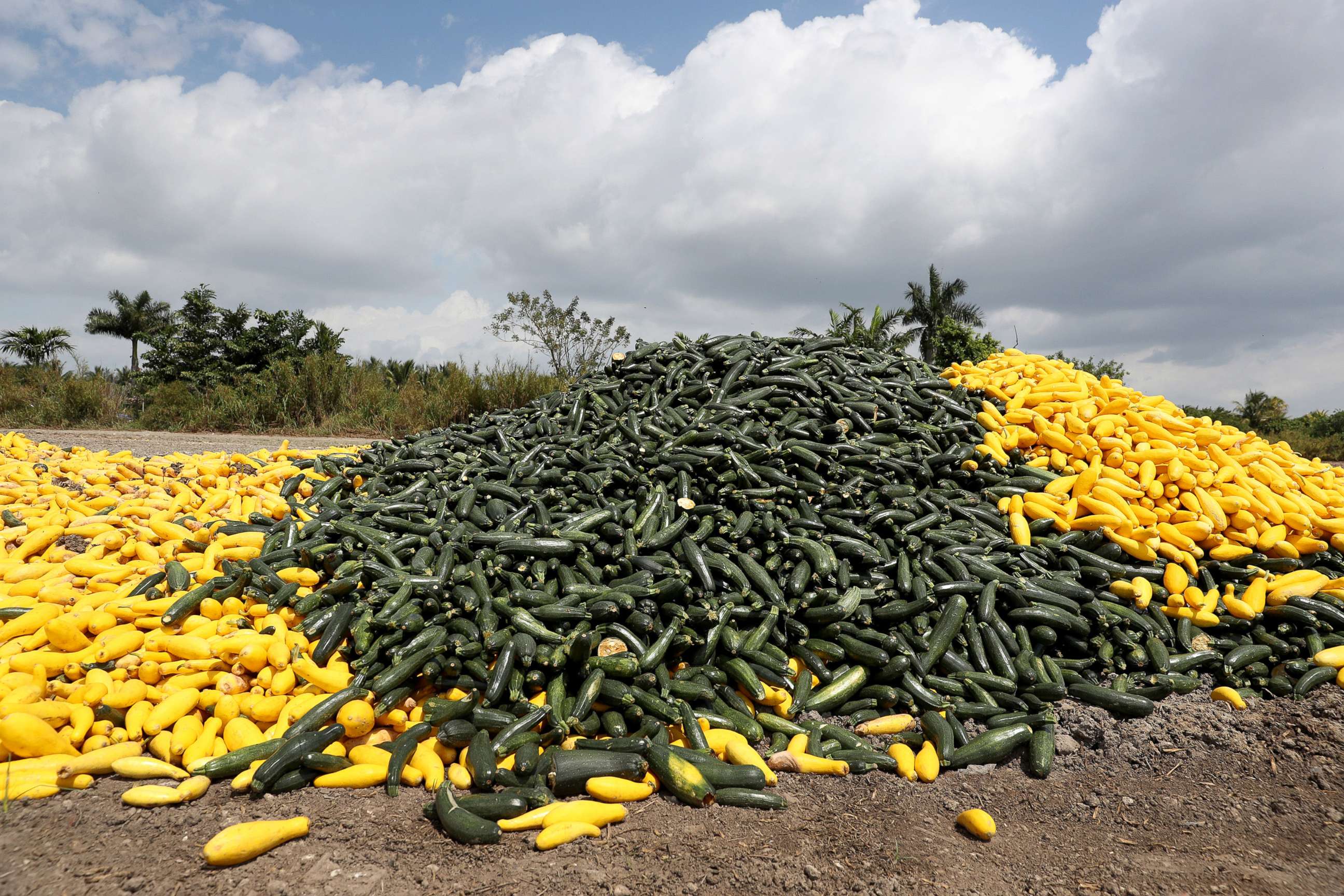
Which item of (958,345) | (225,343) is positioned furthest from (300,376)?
(958,345)

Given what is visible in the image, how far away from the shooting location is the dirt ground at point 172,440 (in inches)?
490

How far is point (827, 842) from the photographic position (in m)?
2.90

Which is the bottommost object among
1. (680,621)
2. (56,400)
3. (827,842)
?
(827,842)

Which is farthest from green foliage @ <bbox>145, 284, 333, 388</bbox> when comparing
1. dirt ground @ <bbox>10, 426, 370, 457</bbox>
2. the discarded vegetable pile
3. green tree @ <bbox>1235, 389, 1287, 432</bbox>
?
green tree @ <bbox>1235, 389, 1287, 432</bbox>

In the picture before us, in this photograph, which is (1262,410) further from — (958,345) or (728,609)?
(728,609)

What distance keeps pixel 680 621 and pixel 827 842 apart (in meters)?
1.43

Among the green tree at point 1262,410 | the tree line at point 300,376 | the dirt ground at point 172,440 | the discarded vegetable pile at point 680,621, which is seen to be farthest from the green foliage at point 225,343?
the green tree at point 1262,410

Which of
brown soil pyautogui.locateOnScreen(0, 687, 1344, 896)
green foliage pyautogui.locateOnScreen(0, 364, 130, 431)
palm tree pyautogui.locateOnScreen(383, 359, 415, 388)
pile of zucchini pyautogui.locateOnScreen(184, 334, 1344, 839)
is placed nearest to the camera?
brown soil pyautogui.locateOnScreen(0, 687, 1344, 896)

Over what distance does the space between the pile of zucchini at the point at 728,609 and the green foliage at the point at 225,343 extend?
954 inches

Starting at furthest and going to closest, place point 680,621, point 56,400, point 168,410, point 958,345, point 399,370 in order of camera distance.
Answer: point 958,345 < point 399,370 < point 168,410 < point 56,400 < point 680,621

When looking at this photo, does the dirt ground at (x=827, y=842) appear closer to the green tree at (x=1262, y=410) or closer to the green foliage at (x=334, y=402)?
the green foliage at (x=334, y=402)

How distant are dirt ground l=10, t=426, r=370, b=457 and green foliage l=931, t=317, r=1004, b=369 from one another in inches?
958

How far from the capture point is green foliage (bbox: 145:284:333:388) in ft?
85.4

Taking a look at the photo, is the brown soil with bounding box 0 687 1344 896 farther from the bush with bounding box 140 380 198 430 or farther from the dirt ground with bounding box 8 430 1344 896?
the bush with bounding box 140 380 198 430
